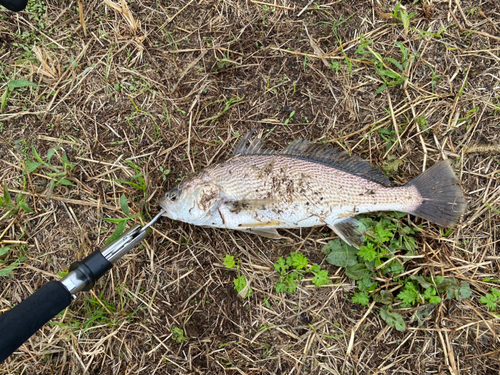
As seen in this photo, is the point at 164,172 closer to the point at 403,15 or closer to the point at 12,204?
the point at 12,204

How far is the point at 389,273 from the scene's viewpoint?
3.43 m

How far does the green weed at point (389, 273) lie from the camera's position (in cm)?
332

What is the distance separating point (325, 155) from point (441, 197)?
4.00ft

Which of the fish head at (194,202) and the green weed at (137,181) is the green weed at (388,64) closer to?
the fish head at (194,202)

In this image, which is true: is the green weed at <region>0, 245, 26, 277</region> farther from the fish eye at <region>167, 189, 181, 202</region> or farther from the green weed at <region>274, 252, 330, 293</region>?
the green weed at <region>274, 252, 330, 293</region>

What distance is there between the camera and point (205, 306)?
3.44 meters

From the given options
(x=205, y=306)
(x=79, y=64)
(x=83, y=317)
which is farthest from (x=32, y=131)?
(x=205, y=306)

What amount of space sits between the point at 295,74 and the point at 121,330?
330 centimetres

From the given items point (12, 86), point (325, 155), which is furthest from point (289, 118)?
point (12, 86)

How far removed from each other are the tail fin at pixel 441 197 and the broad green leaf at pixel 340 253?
2.39ft

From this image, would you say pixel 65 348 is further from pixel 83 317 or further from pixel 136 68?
pixel 136 68

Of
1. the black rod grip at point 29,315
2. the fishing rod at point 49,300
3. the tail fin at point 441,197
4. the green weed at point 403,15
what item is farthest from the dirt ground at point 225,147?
the black rod grip at point 29,315

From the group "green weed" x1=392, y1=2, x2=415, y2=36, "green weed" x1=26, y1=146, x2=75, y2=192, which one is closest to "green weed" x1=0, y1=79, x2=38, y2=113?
"green weed" x1=26, y1=146, x2=75, y2=192

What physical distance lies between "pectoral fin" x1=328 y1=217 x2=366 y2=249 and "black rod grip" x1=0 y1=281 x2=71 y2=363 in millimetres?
2413
